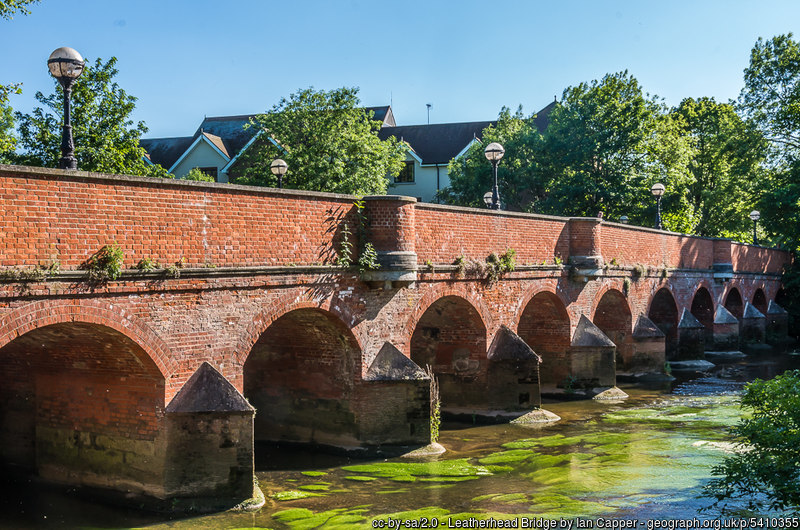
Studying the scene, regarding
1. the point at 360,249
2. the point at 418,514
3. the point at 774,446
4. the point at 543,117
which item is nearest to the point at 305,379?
the point at 360,249

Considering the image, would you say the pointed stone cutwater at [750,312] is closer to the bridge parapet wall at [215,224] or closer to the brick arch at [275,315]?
the bridge parapet wall at [215,224]

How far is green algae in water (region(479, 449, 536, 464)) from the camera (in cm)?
1282

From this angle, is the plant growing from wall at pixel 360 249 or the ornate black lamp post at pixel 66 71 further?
the plant growing from wall at pixel 360 249

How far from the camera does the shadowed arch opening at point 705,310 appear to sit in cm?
3031

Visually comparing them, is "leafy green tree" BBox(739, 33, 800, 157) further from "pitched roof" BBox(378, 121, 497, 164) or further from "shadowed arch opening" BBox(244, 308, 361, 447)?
"shadowed arch opening" BBox(244, 308, 361, 447)

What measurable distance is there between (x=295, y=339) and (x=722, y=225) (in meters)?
35.4

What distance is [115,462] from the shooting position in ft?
33.3

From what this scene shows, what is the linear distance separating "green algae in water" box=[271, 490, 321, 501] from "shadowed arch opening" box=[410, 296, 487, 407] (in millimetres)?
6004

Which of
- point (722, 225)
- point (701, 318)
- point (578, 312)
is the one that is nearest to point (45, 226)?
point (578, 312)

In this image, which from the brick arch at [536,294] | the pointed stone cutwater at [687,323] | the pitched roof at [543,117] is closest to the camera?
the brick arch at [536,294]

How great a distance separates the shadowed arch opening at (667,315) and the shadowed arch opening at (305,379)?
16.8 meters

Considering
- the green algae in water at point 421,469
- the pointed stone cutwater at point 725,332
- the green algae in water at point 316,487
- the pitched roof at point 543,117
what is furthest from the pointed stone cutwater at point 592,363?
the pitched roof at point 543,117

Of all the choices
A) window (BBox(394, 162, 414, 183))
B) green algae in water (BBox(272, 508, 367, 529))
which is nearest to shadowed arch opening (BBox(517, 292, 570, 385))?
green algae in water (BBox(272, 508, 367, 529))

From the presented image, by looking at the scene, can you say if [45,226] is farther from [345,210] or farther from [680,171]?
[680,171]
